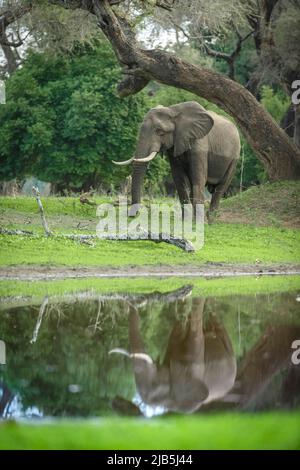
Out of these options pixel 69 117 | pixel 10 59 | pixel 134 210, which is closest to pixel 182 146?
pixel 134 210

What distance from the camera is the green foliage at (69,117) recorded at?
102ft

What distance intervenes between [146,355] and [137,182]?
12.2 m

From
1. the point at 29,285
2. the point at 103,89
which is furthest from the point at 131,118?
the point at 29,285

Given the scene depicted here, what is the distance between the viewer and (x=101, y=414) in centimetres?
669

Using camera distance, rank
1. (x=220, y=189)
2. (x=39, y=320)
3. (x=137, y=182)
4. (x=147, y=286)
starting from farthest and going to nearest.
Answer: (x=220, y=189) < (x=137, y=182) < (x=147, y=286) < (x=39, y=320)

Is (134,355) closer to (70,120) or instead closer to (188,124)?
(188,124)

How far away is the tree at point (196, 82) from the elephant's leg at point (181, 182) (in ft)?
8.63

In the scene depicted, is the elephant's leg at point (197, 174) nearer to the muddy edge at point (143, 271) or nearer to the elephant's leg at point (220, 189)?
the elephant's leg at point (220, 189)

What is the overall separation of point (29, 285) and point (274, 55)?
21.1 metres

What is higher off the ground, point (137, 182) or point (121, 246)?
point (137, 182)

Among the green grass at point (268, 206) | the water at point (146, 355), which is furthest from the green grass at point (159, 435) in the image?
the green grass at point (268, 206)

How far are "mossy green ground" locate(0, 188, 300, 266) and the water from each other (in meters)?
3.04

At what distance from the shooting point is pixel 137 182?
69.8 feet
